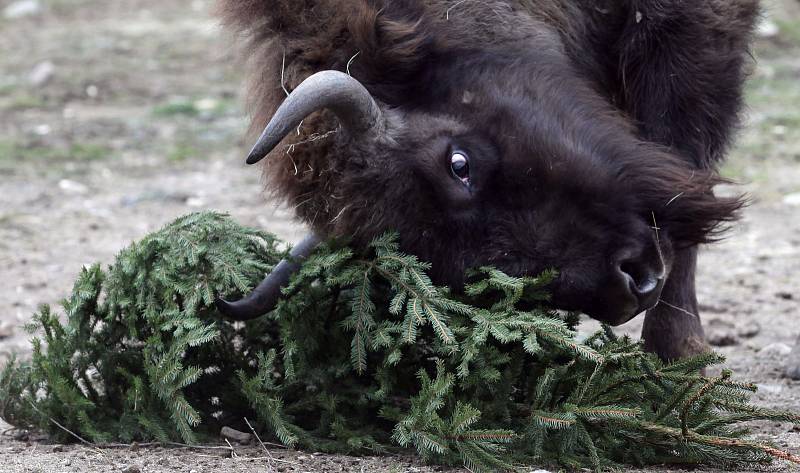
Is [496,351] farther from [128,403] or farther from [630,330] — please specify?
[630,330]

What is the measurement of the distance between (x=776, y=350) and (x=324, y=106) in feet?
8.82

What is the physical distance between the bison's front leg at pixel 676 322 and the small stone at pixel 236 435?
1781mm

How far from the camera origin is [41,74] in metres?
11.2

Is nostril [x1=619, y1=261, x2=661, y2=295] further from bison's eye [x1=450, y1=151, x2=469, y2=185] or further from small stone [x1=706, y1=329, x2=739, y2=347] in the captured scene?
small stone [x1=706, y1=329, x2=739, y2=347]

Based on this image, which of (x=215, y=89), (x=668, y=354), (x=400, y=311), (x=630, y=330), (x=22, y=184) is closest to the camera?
(x=400, y=311)

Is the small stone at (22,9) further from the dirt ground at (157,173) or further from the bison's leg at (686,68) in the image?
the bison's leg at (686,68)

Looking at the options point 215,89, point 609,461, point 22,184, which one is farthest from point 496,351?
point 215,89

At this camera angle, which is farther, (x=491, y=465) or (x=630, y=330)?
(x=630, y=330)

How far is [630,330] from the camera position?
18.5ft

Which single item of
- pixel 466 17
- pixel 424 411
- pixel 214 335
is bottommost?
pixel 424 411

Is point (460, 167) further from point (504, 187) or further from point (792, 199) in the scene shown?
point (792, 199)

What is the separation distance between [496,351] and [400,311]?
0.35 m

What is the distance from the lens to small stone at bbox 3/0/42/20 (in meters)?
13.9

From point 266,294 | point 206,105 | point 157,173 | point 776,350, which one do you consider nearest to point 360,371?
point 266,294
